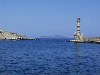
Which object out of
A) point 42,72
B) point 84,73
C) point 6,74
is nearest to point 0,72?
point 6,74

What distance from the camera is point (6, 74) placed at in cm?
4131

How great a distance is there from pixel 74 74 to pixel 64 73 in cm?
156

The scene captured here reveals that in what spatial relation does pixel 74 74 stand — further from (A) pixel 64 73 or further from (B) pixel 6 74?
(B) pixel 6 74

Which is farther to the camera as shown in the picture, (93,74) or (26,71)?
(26,71)

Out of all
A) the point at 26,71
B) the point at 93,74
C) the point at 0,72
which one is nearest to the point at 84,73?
the point at 93,74

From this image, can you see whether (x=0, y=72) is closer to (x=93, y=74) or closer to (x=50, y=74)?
(x=50, y=74)

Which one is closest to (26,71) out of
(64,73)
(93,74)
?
(64,73)

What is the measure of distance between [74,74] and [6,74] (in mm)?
8517

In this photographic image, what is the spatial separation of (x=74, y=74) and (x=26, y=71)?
6.69 m

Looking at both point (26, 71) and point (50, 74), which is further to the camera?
point (26, 71)

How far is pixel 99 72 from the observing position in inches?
1710

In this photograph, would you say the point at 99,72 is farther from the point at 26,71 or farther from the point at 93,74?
the point at 26,71

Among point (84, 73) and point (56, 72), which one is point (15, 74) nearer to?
point (56, 72)

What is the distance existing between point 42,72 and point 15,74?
3.98m
